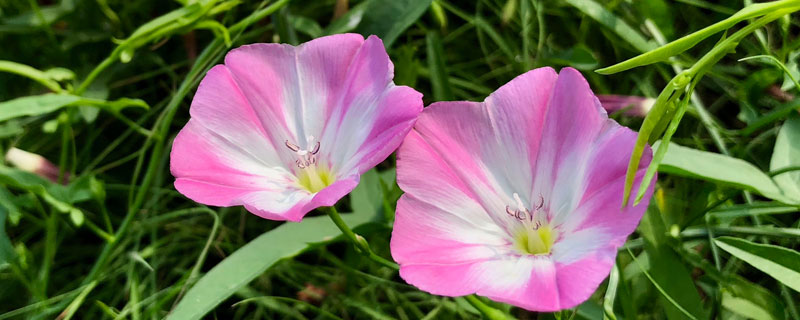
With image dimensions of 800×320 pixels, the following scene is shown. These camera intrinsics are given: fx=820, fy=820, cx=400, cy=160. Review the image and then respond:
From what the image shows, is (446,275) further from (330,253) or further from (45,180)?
(45,180)

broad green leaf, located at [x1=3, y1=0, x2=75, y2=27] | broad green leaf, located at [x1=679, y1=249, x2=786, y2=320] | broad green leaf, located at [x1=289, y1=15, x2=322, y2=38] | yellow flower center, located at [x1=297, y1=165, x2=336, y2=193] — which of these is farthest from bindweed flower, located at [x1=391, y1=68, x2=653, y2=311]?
broad green leaf, located at [x1=3, y1=0, x2=75, y2=27]

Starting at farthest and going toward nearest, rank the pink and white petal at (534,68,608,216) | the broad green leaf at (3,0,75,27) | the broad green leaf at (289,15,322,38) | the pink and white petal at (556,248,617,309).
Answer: the broad green leaf at (3,0,75,27), the broad green leaf at (289,15,322,38), the pink and white petal at (534,68,608,216), the pink and white petal at (556,248,617,309)

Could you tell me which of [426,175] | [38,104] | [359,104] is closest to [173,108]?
[38,104]

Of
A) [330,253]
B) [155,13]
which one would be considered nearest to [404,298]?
[330,253]

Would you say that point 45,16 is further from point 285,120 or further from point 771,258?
point 771,258

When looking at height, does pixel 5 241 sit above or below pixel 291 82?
below

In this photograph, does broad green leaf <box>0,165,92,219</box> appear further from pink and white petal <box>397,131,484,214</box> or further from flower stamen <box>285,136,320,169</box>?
pink and white petal <box>397,131,484,214</box>
